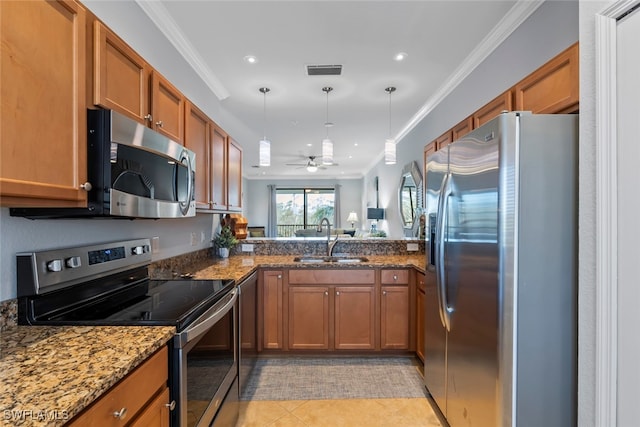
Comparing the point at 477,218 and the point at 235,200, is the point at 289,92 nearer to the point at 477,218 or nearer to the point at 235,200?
the point at 235,200

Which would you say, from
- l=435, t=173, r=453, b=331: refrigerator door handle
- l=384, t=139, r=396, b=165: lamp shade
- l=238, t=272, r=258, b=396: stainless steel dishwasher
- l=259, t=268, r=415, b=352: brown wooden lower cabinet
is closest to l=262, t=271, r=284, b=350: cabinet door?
l=259, t=268, r=415, b=352: brown wooden lower cabinet

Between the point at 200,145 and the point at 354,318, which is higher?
the point at 200,145

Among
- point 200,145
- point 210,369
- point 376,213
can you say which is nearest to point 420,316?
point 210,369

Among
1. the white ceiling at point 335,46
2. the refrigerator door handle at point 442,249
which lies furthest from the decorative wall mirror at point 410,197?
the refrigerator door handle at point 442,249

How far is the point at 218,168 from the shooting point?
2553mm

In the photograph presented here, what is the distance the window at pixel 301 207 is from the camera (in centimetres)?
1136

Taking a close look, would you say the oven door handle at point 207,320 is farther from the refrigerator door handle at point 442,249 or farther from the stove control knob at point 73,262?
the refrigerator door handle at point 442,249

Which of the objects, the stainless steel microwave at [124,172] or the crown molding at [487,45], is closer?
the stainless steel microwave at [124,172]

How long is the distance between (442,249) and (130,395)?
1.56 metres

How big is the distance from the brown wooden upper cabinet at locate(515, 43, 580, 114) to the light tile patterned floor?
77.3 inches

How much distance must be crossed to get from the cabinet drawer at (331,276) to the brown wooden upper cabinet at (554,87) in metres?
1.70

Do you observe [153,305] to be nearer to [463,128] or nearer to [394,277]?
[394,277]

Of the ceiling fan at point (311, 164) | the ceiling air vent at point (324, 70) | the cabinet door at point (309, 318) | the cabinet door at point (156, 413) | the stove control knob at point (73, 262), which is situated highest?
the ceiling air vent at point (324, 70)

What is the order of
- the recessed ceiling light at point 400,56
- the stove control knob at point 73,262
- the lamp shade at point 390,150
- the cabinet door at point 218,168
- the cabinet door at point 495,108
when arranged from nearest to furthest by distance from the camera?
1. the stove control knob at point 73,262
2. the cabinet door at point 495,108
3. the cabinet door at point 218,168
4. the recessed ceiling light at point 400,56
5. the lamp shade at point 390,150
